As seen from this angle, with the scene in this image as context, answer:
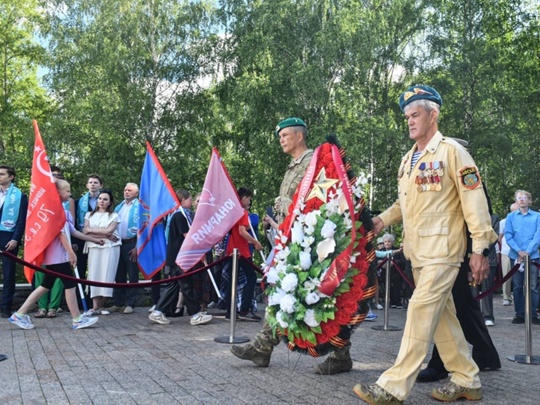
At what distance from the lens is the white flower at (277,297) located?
5046mm

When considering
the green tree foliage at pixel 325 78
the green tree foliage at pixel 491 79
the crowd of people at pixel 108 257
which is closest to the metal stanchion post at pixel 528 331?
the crowd of people at pixel 108 257

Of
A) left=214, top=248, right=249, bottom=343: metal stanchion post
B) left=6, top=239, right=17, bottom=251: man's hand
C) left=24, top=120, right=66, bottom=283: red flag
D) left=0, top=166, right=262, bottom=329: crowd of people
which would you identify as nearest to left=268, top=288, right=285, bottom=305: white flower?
left=214, top=248, right=249, bottom=343: metal stanchion post

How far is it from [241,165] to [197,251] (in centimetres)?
2330

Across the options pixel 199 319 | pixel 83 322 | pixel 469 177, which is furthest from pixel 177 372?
pixel 199 319

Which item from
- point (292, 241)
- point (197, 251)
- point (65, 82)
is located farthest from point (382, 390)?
point (65, 82)

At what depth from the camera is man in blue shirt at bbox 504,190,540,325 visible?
404 inches

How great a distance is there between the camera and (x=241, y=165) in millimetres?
31578

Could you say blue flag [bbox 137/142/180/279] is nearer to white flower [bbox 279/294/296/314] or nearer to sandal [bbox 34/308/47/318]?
sandal [bbox 34/308/47/318]

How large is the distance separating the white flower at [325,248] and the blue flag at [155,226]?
5295mm

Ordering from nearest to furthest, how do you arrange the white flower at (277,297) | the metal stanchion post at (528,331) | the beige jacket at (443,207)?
1. the beige jacket at (443,207)
2. the white flower at (277,297)
3. the metal stanchion post at (528,331)

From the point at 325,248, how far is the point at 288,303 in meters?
0.53

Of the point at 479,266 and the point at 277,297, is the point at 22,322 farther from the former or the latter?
the point at 479,266

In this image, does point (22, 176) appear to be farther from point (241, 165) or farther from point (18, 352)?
point (18, 352)

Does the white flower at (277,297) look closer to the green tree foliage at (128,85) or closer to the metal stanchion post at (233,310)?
the metal stanchion post at (233,310)
